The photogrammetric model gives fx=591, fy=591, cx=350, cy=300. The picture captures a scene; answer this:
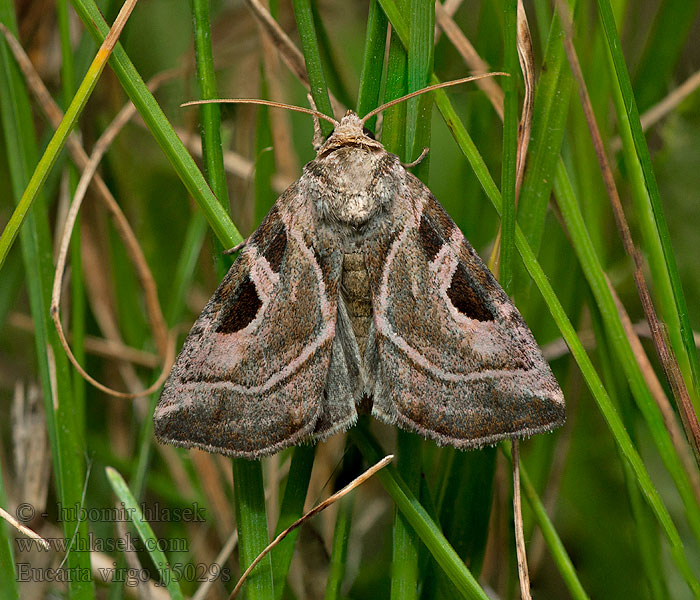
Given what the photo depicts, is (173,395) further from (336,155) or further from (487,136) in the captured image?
(487,136)

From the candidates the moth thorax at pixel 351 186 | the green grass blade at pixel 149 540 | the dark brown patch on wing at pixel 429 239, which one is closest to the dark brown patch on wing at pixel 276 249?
the moth thorax at pixel 351 186

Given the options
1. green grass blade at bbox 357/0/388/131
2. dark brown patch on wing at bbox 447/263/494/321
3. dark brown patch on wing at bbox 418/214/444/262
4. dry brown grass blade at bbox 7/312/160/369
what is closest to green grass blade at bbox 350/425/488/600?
dark brown patch on wing at bbox 447/263/494/321

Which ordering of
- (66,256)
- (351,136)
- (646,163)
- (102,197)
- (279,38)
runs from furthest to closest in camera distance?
(102,197) → (66,256) → (279,38) → (351,136) → (646,163)

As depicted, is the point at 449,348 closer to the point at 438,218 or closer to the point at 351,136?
the point at 438,218

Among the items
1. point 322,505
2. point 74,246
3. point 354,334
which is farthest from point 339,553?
point 74,246

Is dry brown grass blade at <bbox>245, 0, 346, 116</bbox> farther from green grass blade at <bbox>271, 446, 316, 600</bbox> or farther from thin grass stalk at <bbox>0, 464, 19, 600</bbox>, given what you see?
thin grass stalk at <bbox>0, 464, 19, 600</bbox>

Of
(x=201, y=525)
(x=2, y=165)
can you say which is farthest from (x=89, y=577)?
(x=2, y=165)
